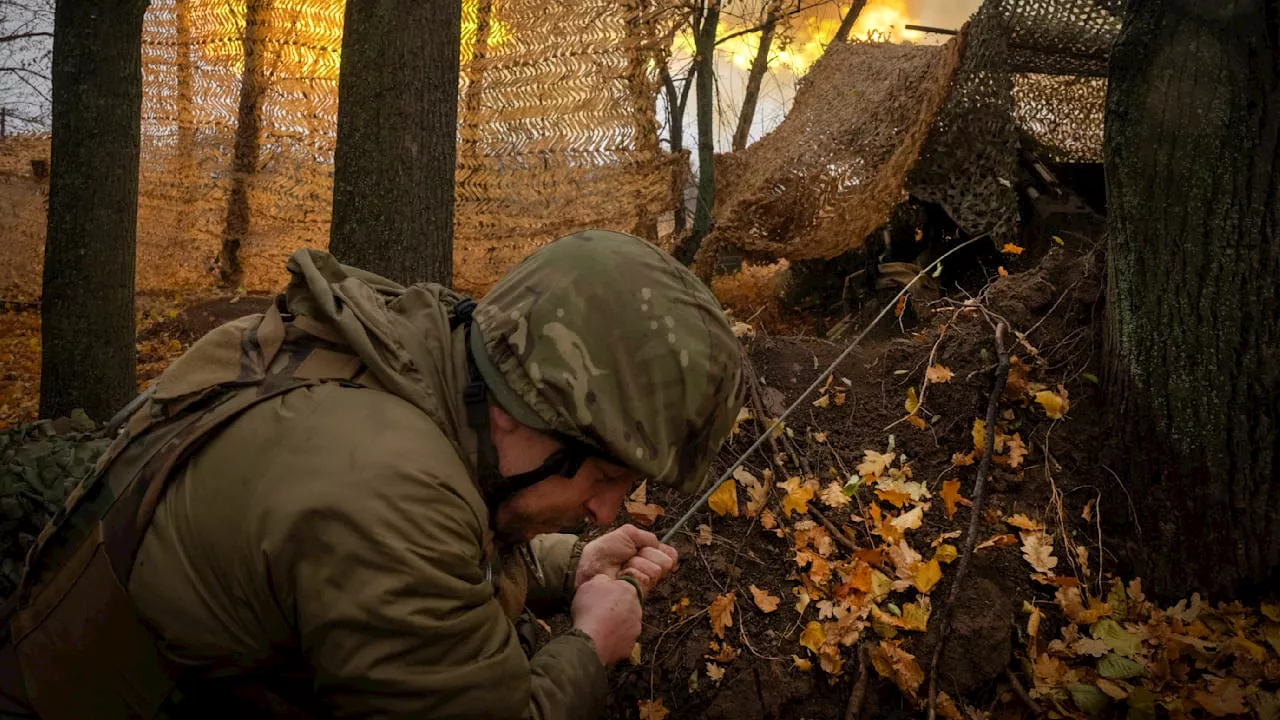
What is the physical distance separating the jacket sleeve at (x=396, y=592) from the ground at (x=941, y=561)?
51.9 inches

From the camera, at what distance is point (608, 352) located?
143cm

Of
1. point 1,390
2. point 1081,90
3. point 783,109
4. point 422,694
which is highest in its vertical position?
point 783,109

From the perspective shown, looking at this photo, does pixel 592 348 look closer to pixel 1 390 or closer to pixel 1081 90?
pixel 1081 90

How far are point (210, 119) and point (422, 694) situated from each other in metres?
7.38

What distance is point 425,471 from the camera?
50.8 inches

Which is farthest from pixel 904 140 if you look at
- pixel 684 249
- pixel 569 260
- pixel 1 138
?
pixel 1 138

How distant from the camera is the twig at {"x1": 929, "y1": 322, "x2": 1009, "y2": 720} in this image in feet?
8.11

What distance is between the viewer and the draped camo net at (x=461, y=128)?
5.75 meters

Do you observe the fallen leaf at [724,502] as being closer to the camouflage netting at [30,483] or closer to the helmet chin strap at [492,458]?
the helmet chin strap at [492,458]

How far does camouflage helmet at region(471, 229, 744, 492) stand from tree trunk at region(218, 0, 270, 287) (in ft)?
21.6

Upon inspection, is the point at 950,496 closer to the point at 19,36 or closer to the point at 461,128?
the point at 461,128

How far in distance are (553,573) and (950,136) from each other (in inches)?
152

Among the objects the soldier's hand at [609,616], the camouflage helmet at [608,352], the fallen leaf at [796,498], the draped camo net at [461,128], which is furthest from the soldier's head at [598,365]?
the draped camo net at [461,128]

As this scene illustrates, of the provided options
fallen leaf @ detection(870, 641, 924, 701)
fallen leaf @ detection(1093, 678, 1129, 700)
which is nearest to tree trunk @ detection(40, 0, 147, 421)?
fallen leaf @ detection(870, 641, 924, 701)
